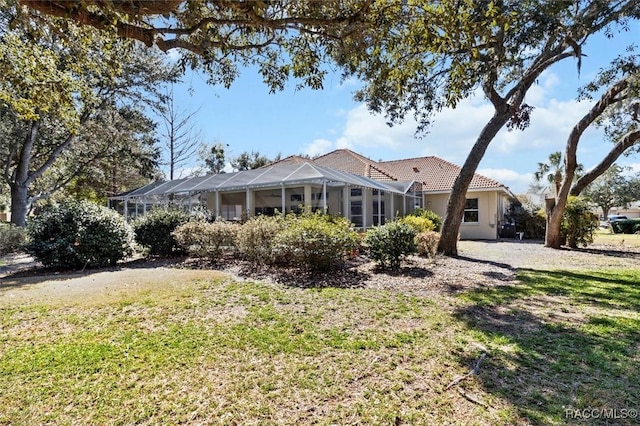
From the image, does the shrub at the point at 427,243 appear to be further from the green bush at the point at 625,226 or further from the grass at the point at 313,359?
the green bush at the point at 625,226

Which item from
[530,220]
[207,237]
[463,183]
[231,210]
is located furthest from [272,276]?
[530,220]

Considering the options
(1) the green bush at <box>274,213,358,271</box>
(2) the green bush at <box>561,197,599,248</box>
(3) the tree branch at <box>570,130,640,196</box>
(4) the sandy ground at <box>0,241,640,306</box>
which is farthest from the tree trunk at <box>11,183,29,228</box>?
(3) the tree branch at <box>570,130,640,196</box>

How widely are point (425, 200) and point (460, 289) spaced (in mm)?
17349

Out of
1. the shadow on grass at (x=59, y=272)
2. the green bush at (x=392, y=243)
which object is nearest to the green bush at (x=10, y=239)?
the shadow on grass at (x=59, y=272)

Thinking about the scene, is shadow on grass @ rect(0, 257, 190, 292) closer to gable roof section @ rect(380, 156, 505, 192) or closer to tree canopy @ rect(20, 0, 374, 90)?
tree canopy @ rect(20, 0, 374, 90)

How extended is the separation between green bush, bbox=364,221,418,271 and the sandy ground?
40 cm

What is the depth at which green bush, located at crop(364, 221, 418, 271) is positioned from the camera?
9062mm

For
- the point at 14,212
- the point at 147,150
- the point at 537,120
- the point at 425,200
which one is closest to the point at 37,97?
the point at 537,120

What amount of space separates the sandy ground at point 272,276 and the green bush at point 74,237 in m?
A: 0.50

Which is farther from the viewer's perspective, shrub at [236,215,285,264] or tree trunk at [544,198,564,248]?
tree trunk at [544,198,564,248]

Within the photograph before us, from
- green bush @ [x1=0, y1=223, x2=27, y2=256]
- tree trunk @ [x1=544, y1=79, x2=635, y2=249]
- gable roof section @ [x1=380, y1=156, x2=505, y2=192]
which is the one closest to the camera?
tree trunk @ [x1=544, y1=79, x2=635, y2=249]

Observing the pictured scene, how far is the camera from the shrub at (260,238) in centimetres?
976

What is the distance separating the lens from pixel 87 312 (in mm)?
5797

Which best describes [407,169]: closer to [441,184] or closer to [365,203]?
[441,184]
